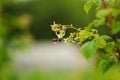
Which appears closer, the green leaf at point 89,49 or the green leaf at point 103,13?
the green leaf at point 103,13

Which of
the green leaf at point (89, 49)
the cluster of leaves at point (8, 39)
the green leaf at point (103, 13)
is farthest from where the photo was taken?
the cluster of leaves at point (8, 39)

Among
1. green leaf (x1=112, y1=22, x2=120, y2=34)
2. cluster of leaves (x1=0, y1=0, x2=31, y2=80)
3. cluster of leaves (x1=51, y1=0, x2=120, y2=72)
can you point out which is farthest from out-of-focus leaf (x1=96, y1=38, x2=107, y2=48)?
cluster of leaves (x1=0, y1=0, x2=31, y2=80)

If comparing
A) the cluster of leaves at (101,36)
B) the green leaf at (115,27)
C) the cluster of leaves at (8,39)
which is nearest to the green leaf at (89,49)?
the cluster of leaves at (101,36)

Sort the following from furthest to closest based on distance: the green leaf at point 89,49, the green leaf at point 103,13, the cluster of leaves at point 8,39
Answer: the cluster of leaves at point 8,39 < the green leaf at point 89,49 < the green leaf at point 103,13

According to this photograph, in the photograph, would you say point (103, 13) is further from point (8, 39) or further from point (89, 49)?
point (8, 39)

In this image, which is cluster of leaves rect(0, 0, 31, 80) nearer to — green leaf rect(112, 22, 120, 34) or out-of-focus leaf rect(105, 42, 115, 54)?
out-of-focus leaf rect(105, 42, 115, 54)

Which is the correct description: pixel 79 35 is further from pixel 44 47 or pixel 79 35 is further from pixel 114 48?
pixel 44 47

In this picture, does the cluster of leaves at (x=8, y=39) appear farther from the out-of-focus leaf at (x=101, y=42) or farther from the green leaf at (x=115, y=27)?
the green leaf at (x=115, y=27)

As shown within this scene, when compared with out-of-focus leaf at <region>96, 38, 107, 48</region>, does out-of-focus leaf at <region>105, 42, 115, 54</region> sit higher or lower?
lower

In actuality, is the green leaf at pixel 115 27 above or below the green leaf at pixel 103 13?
below

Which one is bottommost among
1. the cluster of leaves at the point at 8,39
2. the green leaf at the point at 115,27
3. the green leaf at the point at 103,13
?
the cluster of leaves at the point at 8,39
